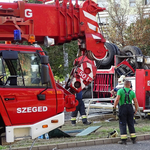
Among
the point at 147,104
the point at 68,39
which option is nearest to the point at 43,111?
the point at 68,39

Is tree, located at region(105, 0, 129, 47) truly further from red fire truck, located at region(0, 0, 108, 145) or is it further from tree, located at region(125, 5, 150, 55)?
red fire truck, located at region(0, 0, 108, 145)

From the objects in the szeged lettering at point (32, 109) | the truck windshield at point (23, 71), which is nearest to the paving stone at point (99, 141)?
the szeged lettering at point (32, 109)

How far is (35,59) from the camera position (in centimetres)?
677

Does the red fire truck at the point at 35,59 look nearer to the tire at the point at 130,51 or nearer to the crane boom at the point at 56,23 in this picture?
the crane boom at the point at 56,23

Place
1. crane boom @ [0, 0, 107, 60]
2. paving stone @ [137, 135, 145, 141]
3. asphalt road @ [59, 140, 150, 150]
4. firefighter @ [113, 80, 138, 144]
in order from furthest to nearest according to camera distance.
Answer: paving stone @ [137, 135, 145, 141] < firefighter @ [113, 80, 138, 144] < asphalt road @ [59, 140, 150, 150] < crane boom @ [0, 0, 107, 60]

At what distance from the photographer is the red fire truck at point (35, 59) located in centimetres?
654

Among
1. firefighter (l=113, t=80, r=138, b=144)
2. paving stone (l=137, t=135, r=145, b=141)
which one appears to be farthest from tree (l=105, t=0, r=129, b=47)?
firefighter (l=113, t=80, r=138, b=144)

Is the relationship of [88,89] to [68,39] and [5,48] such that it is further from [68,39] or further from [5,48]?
[5,48]

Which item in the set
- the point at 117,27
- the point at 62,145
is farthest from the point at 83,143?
the point at 117,27

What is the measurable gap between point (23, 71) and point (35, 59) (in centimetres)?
34

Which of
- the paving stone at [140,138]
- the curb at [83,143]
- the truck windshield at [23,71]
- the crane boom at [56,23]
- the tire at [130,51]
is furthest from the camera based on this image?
the tire at [130,51]

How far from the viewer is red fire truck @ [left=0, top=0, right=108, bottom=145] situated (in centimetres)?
654

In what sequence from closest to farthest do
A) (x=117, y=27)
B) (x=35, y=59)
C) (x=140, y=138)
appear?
1. (x=35, y=59)
2. (x=140, y=138)
3. (x=117, y=27)

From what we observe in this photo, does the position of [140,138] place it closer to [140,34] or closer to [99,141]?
[99,141]
